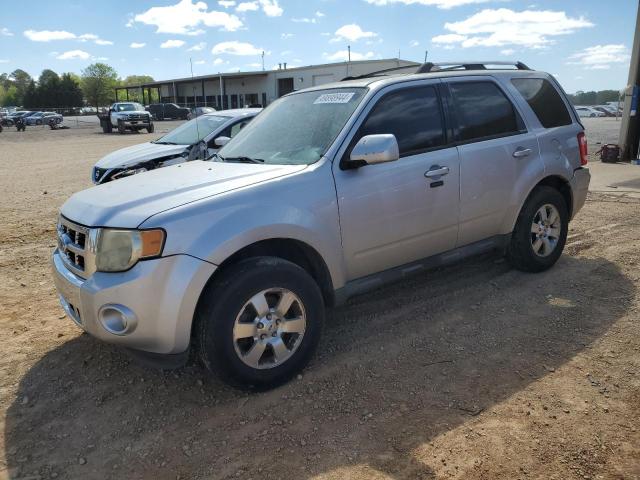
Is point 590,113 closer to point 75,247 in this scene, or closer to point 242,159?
point 242,159

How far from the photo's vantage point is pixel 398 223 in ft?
12.3

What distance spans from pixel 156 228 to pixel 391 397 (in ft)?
5.57

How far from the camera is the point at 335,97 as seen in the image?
3.93 meters

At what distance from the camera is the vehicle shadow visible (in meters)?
2.65

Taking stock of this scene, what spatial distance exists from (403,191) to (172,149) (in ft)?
18.8

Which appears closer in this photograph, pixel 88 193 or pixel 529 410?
pixel 529 410

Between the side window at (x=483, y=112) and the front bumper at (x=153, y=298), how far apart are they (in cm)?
255

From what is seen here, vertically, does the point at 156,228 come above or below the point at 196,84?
below

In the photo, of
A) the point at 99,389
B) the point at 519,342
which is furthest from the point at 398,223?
the point at 99,389

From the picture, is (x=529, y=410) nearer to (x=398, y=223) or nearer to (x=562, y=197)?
(x=398, y=223)

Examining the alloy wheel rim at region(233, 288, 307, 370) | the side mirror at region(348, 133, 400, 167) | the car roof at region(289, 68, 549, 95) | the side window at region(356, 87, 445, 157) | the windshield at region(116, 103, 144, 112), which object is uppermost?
the windshield at region(116, 103, 144, 112)

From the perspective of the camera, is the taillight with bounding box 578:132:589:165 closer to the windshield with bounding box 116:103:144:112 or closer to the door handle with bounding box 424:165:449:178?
the door handle with bounding box 424:165:449:178

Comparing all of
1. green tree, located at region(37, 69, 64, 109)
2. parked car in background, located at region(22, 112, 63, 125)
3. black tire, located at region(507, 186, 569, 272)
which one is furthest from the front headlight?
green tree, located at region(37, 69, 64, 109)

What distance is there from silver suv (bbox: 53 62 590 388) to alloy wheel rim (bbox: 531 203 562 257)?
0.06 feet
